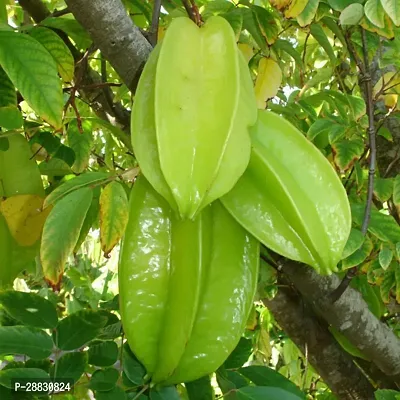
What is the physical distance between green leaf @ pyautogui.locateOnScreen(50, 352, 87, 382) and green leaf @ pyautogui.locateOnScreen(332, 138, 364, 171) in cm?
67

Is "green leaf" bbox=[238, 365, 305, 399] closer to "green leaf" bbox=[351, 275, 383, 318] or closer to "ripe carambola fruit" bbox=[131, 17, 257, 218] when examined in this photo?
"ripe carambola fruit" bbox=[131, 17, 257, 218]

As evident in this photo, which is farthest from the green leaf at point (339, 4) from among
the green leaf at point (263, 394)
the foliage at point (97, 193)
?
the green leaf at point (263, 394)

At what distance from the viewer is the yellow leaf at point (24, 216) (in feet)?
2.72

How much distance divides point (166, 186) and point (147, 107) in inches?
4.2

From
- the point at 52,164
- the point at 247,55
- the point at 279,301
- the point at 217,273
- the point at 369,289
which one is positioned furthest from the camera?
the point at 369,289

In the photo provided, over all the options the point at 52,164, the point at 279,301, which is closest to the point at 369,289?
the point at 279,301

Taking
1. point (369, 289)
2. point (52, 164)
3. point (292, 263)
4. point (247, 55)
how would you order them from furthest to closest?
point (369, 289)
point (247, 55)
point (52, 164)
point (292, 263)

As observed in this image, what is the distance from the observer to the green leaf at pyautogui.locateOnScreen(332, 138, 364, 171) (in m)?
1.13

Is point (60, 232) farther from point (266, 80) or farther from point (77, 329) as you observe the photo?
point (266, 80)

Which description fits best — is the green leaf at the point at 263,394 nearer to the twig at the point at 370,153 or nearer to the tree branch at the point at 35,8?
the twig at the point at 370,153

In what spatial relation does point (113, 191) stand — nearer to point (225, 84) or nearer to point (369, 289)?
point (225, 84)

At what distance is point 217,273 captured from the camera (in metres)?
0.73

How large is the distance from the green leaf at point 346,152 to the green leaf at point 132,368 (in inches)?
23.5

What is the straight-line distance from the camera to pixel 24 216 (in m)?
0.83
